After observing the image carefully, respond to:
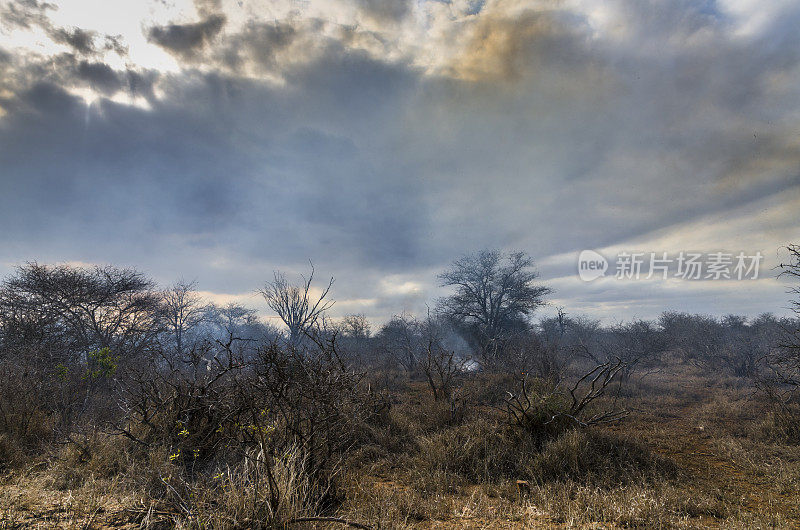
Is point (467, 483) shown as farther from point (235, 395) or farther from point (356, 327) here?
point (356, 327)

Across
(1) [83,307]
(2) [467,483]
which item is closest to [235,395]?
(2) [467,483]

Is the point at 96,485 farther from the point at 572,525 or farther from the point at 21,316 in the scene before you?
the point at 21,316

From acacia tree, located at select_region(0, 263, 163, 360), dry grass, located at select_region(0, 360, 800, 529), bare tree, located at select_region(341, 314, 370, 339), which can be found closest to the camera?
dry grass, located at select_region(0, 360, 800, 529)

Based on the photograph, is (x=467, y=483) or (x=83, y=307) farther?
(x=83, y=307)

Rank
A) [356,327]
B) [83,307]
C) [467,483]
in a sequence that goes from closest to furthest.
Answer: [467,483]
[83,307]
[356,327]

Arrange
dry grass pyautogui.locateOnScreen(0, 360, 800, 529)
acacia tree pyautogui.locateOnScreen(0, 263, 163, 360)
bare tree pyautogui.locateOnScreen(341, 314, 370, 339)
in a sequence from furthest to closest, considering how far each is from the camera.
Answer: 1. bare tree pyautogui.locateOnScreen(341, 314, 370, 339)
2. acacia tree pyautogui.locateOnScreen(0, 263, 163, 360)
3. dry grass pyautogui.locateOnScreen(0, 360, 800, 529)

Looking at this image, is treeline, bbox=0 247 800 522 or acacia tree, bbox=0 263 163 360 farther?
acacia tree, bbox=0 263 163 360

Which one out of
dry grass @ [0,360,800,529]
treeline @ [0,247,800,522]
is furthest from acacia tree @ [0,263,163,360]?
dry grass @ [0,360,800,529]

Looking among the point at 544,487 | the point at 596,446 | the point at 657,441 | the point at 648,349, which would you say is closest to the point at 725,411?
the point at 657,441

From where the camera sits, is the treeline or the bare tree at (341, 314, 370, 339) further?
the bare tree at (341, 314, 370, 339)

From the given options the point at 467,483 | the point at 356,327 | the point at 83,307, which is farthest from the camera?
the point at 356,327

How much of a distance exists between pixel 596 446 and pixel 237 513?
563 cm

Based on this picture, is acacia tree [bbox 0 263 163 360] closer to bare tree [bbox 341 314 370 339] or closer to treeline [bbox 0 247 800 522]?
treeline [bbox 0 247 800 522]

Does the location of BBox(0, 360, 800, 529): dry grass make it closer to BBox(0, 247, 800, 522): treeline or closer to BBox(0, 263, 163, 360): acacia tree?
BBox(0, 247, 800, 522): treeline
